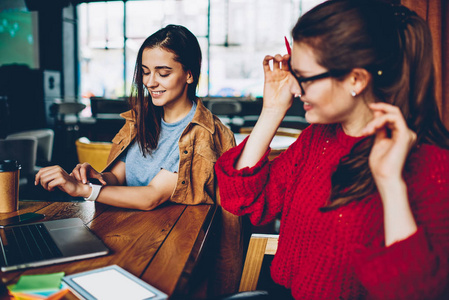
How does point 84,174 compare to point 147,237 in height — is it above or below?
above

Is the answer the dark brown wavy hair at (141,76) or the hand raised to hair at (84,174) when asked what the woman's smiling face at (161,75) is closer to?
the dark brown wavy hair at (141,76)

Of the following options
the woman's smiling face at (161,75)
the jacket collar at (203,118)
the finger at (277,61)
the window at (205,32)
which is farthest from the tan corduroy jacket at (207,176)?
the window at (205,32)

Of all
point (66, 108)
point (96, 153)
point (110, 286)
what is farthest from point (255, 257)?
point (66, 108)

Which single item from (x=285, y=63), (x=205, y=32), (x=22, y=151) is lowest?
(x=22, y=151)

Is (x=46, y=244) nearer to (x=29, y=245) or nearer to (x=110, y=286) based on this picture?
(x=29, y=245)

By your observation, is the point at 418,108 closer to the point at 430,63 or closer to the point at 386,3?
the point at 430,63

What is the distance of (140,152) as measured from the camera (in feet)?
5.30

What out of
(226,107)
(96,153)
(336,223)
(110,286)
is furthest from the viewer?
(226,107)

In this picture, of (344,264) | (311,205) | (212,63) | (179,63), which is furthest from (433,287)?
(212,63)

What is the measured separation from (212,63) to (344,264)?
9.23 m

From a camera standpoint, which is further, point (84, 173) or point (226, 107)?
point (226, 107)

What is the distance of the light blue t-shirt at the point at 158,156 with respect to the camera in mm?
1543

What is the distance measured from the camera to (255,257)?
138cm

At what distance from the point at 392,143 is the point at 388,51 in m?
0.25
